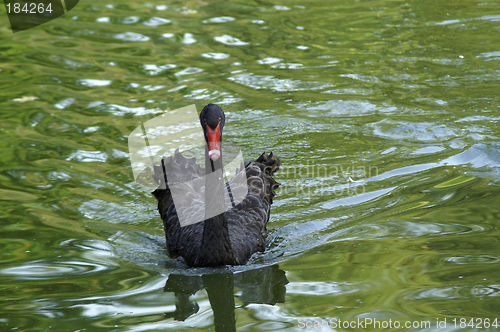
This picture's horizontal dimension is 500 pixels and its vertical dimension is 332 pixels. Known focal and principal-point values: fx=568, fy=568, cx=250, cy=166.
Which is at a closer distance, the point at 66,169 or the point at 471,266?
the point at 471,266

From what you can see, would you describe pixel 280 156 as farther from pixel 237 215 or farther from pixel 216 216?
pixel 216 216

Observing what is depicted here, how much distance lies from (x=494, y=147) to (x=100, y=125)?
546 cm

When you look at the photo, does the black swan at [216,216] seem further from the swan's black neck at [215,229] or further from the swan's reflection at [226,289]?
the swan's reflection at [226,289]

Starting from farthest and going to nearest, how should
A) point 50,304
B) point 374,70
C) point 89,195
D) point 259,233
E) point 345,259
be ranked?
1. point 374,70
2. point 89,195
3. point 259,233
4. point 345,259
5. point 50,304

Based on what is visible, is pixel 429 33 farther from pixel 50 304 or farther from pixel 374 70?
pixel 50 304

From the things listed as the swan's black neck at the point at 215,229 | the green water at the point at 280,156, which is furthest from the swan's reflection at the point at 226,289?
the swan's black neck at the point at 215,229

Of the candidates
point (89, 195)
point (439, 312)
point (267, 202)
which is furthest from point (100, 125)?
point (439, 312)

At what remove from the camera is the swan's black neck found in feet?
15.8

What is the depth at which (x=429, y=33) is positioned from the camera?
1148 cm

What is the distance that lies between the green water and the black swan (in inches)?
6.2

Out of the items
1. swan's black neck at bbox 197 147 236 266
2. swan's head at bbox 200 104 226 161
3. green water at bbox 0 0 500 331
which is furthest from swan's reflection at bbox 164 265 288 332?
swan's head at bbox 200 104 226 161

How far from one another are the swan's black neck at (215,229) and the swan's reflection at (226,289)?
0.44 feet

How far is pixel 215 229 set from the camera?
482 cm

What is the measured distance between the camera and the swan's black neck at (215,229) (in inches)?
190
